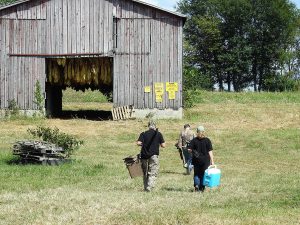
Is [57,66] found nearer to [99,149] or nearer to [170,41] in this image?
[170,41]

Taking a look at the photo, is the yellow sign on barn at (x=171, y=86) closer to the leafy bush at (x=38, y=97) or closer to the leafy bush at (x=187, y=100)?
the leafy bush at (x=187, y=100)

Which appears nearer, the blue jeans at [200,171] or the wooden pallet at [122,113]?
the blue jeans at [200,171]

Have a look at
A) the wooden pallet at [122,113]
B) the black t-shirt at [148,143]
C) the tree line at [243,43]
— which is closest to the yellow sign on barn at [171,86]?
the wooden pallet at [122,113]

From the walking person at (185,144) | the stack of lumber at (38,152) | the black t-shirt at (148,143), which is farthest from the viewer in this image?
the stack of lumber at (38,152)

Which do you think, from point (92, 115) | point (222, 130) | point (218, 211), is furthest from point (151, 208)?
point (92, 115)

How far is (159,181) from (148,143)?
2.36 m

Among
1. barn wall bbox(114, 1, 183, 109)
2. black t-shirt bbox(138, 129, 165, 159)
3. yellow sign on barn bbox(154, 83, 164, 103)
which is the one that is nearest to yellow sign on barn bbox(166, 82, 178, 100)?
barn wall bbox(114, 1, 183, 109)

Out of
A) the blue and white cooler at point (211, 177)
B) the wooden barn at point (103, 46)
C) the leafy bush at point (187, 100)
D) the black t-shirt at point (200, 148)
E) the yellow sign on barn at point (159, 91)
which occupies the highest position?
the wooden barn at point (103, 46)

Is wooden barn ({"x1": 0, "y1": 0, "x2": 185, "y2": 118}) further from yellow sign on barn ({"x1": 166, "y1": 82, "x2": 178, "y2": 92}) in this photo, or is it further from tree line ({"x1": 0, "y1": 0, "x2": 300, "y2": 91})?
tree line ({"x1": 0, "y1": 0, "x2": 300, "y2": 91})

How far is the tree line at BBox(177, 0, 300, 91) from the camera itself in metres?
74.9

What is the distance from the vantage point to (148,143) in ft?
49.6

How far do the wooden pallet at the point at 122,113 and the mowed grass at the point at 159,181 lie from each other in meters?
0.77

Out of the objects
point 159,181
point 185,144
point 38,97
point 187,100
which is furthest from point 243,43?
point 159,181

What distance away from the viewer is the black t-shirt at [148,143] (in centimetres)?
1505
